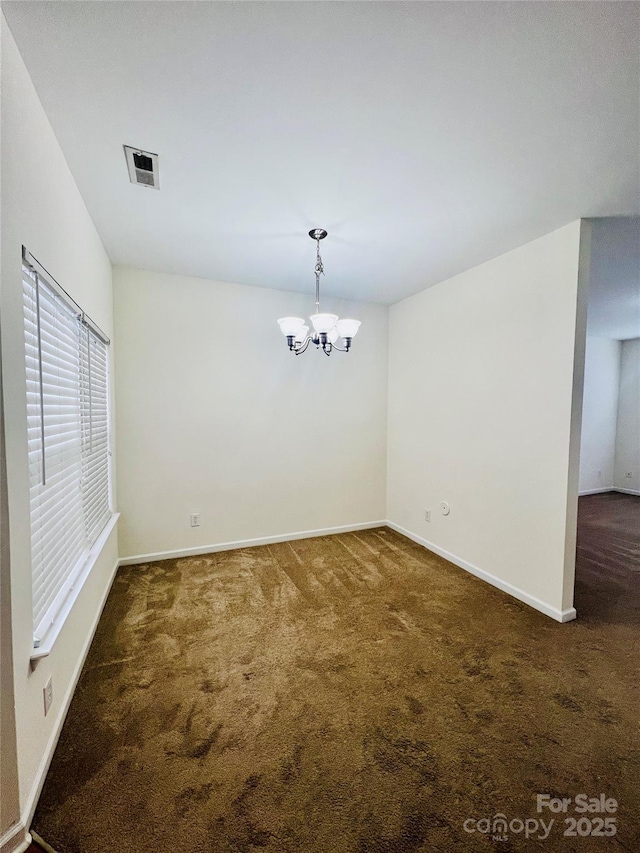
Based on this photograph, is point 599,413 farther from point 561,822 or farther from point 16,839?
point 16,839

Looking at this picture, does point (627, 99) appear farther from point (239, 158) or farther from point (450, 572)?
point (450, 572)

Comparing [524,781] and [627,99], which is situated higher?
[627,99]

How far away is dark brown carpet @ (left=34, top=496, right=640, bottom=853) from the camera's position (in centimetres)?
118

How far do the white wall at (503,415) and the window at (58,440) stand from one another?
9.49ft

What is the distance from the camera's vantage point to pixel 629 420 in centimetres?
582

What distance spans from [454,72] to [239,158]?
983 mm

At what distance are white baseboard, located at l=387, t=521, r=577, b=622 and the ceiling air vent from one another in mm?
3581

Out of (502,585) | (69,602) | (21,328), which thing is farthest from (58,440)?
(502,585)

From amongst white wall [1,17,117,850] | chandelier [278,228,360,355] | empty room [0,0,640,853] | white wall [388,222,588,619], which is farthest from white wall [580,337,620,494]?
white wall [1,17,117,850]

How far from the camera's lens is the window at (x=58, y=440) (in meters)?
1.37

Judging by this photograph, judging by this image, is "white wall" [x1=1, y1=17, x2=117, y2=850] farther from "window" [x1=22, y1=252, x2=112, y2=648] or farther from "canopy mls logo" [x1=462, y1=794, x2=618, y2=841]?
"canopy mls logo" [x1=462, y1=794, x2=618, y2=841]

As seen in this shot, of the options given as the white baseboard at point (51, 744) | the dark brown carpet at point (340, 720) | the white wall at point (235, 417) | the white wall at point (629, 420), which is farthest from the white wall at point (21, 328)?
the white wall at point (629, 420)

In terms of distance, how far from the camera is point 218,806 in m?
1.23

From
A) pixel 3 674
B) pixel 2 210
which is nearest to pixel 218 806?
pixel 3 674
